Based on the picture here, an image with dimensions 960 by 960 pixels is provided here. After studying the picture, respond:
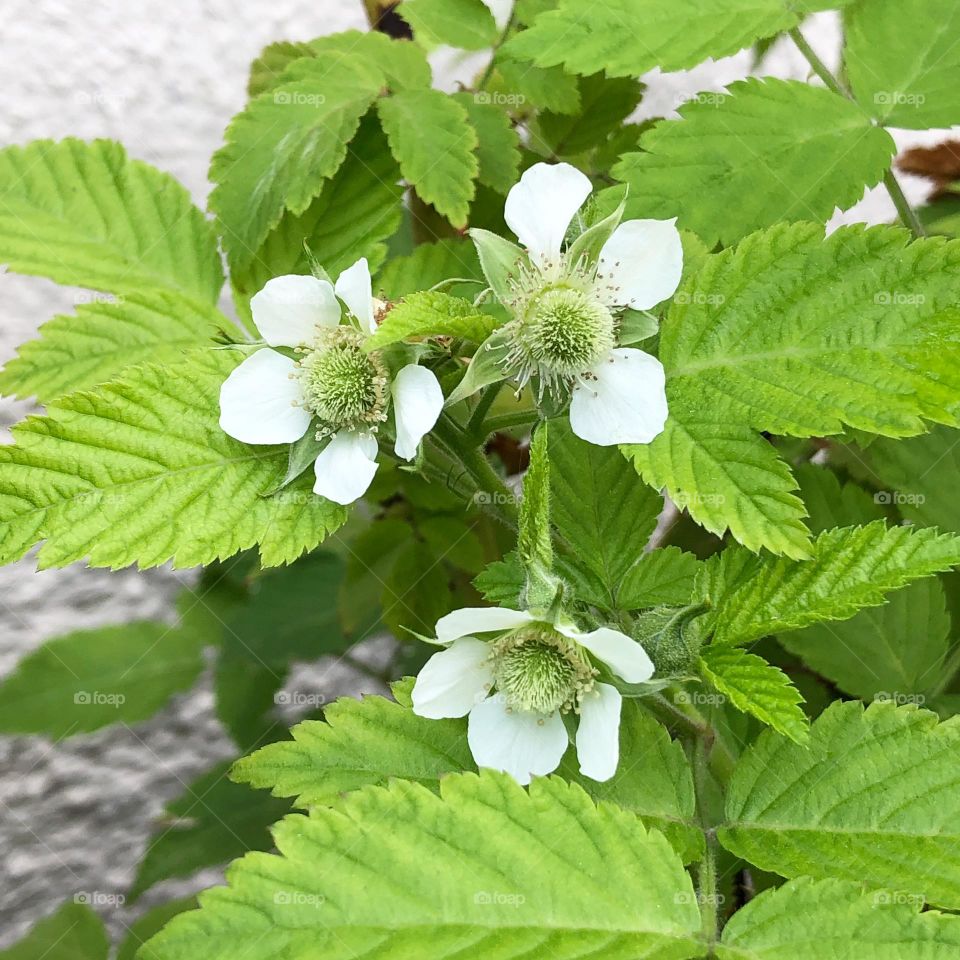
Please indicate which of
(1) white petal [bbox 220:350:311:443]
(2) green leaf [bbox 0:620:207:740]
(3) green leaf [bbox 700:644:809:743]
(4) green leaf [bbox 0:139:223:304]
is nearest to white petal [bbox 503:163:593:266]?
(1) white petal [bbox 220:350:311:443]

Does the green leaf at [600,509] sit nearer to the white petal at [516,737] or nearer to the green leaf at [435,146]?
the white petal at [516,737]

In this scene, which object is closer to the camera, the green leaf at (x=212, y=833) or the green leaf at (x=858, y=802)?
the green leaf at (x=858, y=802)

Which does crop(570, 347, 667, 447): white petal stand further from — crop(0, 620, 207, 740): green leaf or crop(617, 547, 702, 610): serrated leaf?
crop(0, 620, 207, 740): green leaf

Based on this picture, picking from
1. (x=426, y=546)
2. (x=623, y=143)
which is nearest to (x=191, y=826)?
(x=426, y=546)

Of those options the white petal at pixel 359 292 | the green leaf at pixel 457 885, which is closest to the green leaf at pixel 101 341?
the white petal at pixel 359 292

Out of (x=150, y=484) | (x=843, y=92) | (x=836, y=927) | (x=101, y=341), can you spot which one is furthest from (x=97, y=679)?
(x=843, y=92)
